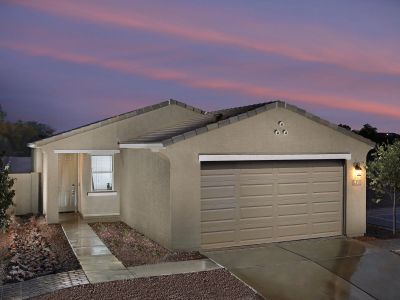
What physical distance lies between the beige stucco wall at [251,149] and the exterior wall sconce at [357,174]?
110 millimetres

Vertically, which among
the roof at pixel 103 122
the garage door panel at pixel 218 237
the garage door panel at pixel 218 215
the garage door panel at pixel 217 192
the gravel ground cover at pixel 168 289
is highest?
the roof at pixel 103 122

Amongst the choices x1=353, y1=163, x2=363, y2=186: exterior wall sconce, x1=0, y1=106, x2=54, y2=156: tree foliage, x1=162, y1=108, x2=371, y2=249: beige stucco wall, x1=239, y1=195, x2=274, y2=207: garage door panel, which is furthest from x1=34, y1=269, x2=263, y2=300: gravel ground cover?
x1=0, y1=106, x2=54, y2=156: tree foliage

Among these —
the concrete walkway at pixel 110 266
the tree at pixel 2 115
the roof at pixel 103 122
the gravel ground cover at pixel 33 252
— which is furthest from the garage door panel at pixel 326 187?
the tree at pixel 2 115

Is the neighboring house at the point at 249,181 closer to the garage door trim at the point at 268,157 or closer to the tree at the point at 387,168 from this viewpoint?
the garage door trim at the point at 268,157

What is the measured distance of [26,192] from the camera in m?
16.6

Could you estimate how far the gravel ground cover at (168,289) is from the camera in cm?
735

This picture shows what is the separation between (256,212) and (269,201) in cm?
47

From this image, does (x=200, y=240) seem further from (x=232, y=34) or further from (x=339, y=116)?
(x=339, y=116)

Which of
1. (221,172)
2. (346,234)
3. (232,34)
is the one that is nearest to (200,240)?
(221,172)

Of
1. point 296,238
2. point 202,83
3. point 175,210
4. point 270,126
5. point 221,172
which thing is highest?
point 202,83

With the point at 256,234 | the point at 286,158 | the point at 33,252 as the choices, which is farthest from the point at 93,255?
the point at 286,158

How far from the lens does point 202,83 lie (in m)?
26.5

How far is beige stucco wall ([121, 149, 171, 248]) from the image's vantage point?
35.2 feet

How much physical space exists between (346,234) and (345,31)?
27.8 ft
